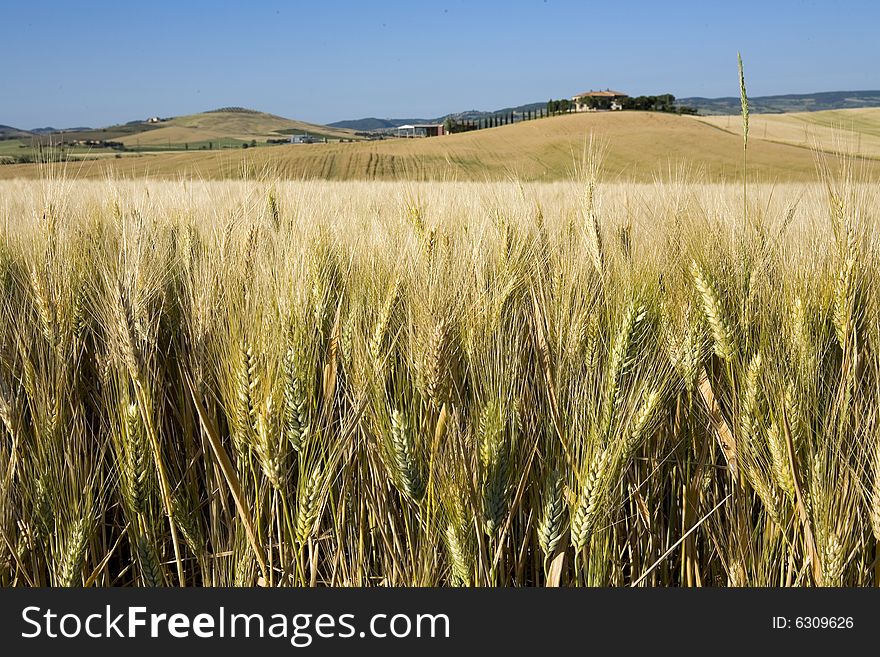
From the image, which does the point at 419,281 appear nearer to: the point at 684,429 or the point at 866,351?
the point at 684,429

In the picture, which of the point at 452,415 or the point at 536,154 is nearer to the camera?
the point at 452,415

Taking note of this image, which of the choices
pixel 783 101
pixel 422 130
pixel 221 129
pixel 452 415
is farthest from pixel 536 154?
pixel 783 101

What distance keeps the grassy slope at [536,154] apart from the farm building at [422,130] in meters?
23.1

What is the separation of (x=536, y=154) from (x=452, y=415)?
33068 mm

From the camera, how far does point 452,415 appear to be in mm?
1314

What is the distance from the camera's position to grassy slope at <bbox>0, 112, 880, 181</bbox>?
2527cm

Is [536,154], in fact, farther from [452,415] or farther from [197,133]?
[197,133]

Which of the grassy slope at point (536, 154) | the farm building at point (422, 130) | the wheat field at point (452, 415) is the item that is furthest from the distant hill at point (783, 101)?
the wheat field at point (452, 415)

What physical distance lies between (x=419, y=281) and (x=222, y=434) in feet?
2.23

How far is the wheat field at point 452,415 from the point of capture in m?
1.24

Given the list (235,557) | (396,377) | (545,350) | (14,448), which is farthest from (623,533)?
(14,448)

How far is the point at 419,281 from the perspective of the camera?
138 centimetres

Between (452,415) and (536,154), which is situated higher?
(536,154)

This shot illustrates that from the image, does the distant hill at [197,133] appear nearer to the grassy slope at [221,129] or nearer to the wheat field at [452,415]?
the grassy slope at [221,129]
